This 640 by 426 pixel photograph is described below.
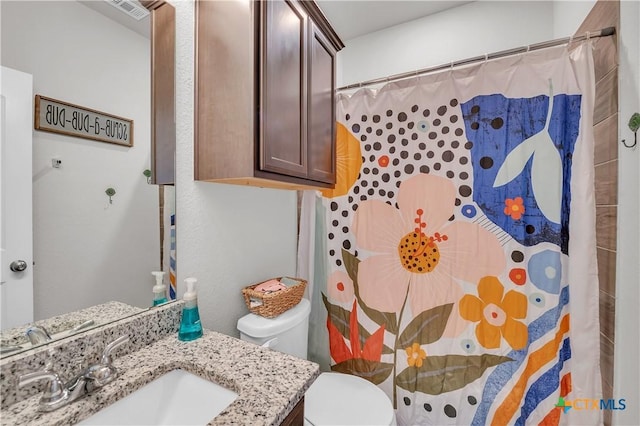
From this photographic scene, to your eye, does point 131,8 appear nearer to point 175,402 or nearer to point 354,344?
point 175,402

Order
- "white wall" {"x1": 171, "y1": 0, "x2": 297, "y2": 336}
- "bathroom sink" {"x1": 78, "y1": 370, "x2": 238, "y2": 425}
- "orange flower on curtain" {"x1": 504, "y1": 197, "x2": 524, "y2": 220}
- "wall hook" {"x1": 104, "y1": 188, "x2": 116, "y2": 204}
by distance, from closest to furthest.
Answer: "bathroom sink" {"x1": 78, "y1": 370, "x2": 238, "y2": 425}
"wall hook" {"x1": 104, "y1": 188, "x2": 116, "y2": 204}
"white wall" {"x1": 171, "y1": 0, "x2": 297, "y2": 336}
"orange flower on curtain" {"x1": 504, "y1": 197, "x2": 524, "y2": 220}

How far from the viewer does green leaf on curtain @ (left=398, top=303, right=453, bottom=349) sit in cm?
138

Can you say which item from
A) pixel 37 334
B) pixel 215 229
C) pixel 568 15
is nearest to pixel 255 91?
pixel 215 229

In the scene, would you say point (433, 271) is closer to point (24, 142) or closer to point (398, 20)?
point (24, 142)

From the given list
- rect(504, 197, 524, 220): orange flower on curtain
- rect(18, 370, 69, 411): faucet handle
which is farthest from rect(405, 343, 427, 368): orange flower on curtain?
rect(18, 370, 69, 411): faucet handle

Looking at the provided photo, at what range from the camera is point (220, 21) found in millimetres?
936

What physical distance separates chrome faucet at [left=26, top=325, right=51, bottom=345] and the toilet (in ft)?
2.01

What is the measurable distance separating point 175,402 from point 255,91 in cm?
93

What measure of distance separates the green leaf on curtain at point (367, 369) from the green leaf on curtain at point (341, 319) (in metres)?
0.12

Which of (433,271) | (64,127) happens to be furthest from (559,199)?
(64,127)

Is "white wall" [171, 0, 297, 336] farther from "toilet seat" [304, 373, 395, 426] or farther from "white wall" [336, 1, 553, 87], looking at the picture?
"white wall" [336, 1, 553, 87]

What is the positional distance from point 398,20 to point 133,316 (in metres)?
2.26

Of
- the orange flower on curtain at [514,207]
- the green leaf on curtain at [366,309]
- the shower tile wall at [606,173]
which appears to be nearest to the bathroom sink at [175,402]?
the green leaf on curtain at [366,309]

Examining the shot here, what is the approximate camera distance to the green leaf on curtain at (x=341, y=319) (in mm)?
1562
